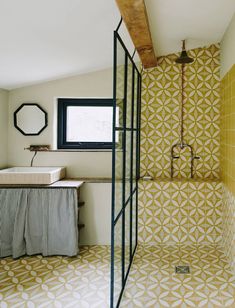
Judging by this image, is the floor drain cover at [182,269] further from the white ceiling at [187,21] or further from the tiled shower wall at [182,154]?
the white ceiling at [187,21]

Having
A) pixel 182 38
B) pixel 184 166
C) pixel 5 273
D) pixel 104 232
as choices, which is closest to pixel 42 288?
pixel 5 273

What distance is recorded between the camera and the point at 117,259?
2.33 metres

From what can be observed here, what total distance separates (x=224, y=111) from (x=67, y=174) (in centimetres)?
195

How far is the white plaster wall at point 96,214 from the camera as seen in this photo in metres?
3.58

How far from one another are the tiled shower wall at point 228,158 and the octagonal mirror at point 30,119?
205cm

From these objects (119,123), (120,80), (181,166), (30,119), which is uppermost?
(120,80)

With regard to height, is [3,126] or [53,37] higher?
[53,37]

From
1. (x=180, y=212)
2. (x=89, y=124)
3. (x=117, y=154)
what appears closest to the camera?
(x=117, y=154)

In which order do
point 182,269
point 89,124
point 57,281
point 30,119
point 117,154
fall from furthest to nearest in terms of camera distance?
point 89,124, point 30,119, point 182,269, point 57,281, point 117,154

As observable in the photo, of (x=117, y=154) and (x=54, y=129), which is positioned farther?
(x=54, y=129)

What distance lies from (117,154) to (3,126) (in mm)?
1933

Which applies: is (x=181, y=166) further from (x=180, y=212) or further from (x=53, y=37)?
(x=53, y=37)

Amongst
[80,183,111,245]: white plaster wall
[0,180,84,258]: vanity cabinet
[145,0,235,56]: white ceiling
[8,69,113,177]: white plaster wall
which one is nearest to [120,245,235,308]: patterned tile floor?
[80,183,111,245]: white plaster wall

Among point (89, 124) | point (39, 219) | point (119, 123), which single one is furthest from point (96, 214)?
point (119, 123)
